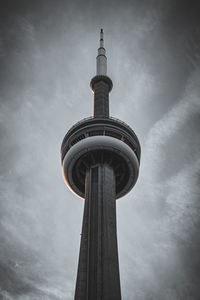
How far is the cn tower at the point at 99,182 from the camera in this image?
39000 millimetres

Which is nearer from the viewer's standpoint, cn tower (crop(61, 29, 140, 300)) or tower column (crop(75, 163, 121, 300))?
tower column (crop(75, 163, 121, 300))

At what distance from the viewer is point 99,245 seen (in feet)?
136

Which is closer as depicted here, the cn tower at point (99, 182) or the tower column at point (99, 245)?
the tower column at point (99, 245)

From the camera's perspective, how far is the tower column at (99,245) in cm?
3803

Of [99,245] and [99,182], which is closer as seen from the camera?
[99,245]

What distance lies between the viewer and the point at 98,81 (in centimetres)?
7200

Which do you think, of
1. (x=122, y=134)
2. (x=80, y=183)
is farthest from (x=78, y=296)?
(x=122, y=134)

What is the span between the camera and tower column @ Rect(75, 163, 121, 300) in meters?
38.0

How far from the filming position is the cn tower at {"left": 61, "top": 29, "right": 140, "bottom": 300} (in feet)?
128

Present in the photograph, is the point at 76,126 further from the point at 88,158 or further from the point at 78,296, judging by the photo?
the point at 78,296

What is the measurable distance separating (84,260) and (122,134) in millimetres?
24357

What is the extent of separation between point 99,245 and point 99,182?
11516 mm

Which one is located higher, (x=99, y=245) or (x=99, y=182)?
(x=99, y=182)

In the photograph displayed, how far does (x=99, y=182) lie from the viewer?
48750 mm
